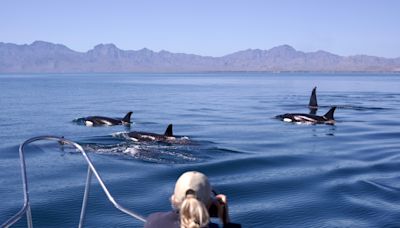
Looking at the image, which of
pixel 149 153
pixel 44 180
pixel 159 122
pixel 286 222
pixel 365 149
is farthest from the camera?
pixel 159 122

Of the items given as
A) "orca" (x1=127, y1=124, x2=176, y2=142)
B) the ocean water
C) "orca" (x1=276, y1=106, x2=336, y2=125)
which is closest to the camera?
the ocean water

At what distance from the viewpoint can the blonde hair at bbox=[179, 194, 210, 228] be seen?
4223mm

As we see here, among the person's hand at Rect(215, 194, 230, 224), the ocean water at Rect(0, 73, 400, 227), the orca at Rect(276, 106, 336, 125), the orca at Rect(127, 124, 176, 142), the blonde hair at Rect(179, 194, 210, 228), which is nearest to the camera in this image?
the blonde hair at Rect(179, 194, 210, 228)

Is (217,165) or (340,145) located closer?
(217,165)

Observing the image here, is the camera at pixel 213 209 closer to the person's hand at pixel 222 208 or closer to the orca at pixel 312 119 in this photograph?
the person's hand at pixel 222 208

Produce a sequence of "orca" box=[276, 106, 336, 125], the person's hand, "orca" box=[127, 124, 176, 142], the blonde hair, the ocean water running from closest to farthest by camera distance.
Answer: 1. the blonde hair
2. the person's hand
3. the ocean water
4. "orca" box=[127, 124, 176, 142]
5. "orca" box=[276, 106, 336, 125]

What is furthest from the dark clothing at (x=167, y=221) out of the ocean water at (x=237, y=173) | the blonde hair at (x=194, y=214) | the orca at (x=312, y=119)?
the orca at (x=312, y=119)

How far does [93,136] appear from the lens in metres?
25.1

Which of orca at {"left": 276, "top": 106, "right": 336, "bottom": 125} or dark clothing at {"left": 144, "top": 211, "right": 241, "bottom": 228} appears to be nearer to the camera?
dark clothing at {"left": 144, "top": 211, "right": 241, "bottom": 228}

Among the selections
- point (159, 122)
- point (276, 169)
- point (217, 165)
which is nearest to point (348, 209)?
point (276, 169)

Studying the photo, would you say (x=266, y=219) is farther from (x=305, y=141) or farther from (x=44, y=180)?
(x=305, y=141)

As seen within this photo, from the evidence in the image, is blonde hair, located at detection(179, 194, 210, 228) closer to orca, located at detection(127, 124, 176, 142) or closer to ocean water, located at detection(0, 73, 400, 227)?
ocean water, located at detection(0, 73, 400, 227)

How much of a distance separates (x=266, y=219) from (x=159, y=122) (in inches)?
892

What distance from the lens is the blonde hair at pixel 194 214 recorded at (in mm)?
4223
